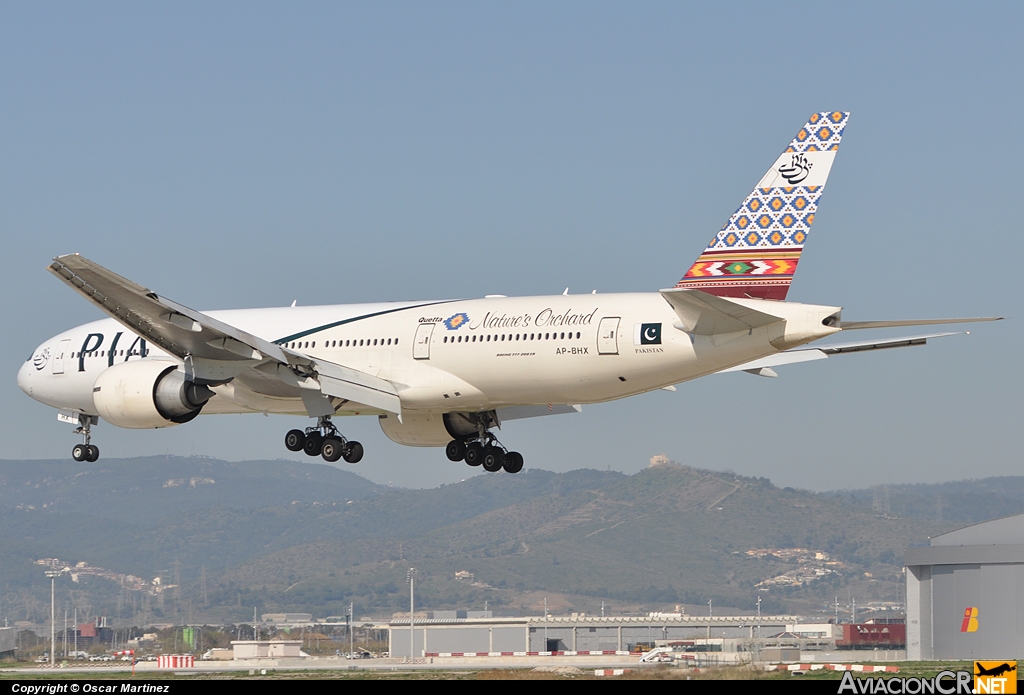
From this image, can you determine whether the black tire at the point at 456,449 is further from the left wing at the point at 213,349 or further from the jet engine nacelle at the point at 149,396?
the jet engine nacelle at the point at 149,396

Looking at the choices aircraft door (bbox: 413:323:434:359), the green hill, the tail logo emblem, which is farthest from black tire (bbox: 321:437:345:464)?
the green hill

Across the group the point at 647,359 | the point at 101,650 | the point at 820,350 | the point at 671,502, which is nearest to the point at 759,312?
the point at 647,359

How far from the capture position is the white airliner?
30.0 metres

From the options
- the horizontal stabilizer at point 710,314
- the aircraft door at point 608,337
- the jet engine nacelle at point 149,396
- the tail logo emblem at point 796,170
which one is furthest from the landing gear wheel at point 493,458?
the tail logo emblem at point 796,170

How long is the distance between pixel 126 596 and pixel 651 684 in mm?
116884

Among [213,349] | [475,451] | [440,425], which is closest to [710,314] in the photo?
[475,451]

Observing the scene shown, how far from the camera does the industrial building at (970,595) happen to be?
182 feet

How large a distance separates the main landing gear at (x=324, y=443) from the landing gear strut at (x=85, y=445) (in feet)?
22.0

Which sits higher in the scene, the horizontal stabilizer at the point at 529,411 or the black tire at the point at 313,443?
the horizontal stabilizer at the point at 529,411

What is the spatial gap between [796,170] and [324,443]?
1301cm

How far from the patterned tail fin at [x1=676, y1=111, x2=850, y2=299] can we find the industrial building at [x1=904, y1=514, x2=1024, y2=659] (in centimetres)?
2936

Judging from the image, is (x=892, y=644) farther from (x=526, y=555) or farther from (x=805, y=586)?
(x=526, y=555)

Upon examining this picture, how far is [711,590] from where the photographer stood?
151375mm

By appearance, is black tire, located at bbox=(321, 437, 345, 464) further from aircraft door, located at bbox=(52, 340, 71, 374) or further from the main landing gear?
aircraft door, located at bbox=(52, 340, 71, 374)
